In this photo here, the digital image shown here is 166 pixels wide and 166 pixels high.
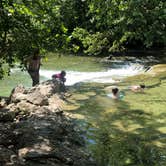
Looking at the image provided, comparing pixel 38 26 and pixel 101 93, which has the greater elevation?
pixel 38 26

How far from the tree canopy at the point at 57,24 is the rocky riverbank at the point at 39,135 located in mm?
1737

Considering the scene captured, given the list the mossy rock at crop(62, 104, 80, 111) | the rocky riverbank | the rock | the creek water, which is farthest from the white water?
the rock

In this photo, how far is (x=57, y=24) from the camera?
13.0m

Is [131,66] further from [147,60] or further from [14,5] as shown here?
[14,5]

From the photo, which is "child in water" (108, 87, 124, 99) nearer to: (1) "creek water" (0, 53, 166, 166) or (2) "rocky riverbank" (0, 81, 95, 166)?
(1) "creek water" (0, 53, 166, 166)

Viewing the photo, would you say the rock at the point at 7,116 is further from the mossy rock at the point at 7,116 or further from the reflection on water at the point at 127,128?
the reflection on water at the point at 127,128

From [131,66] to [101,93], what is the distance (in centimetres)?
1246

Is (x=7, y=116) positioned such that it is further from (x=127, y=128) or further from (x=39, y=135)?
(x=127, y=128)

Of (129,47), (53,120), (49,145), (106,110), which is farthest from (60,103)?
(129,47)

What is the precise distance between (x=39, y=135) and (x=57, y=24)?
3978 millimetres

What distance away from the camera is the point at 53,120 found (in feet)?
40.9

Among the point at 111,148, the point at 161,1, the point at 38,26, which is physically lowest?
the point at 111,148

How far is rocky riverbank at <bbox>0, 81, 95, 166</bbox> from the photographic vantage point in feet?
30.1

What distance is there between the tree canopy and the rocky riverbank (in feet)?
5.70
